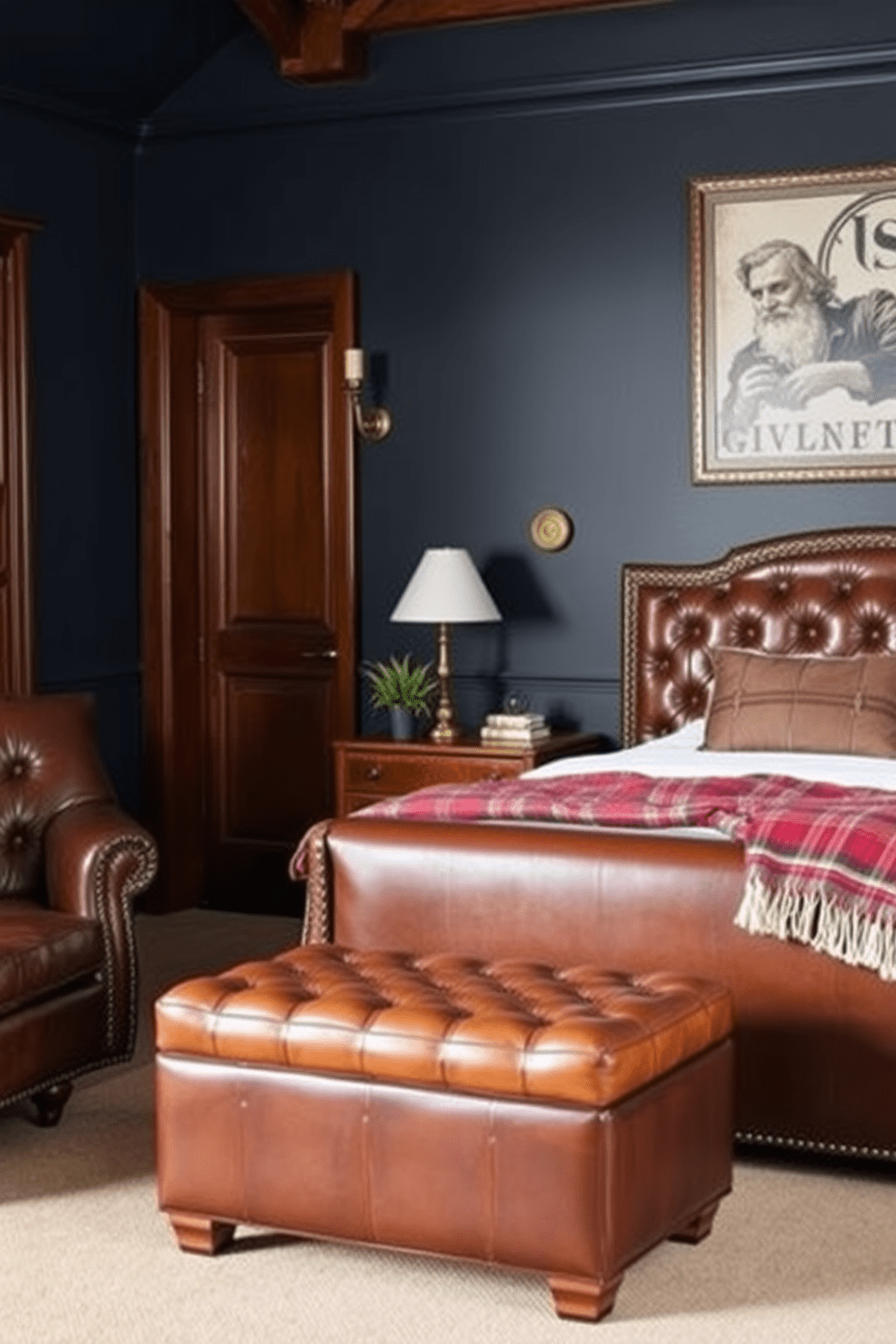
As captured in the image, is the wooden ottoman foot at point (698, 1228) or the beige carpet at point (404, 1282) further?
the wooden ottoman foot at point (698, 1228)

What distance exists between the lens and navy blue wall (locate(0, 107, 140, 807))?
7.12 m

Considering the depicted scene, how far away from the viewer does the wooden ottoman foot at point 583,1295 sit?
3736 mm

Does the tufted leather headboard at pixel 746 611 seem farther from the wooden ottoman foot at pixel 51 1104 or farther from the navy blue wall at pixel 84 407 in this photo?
the wooden ottoman foot at pixel 51 1104

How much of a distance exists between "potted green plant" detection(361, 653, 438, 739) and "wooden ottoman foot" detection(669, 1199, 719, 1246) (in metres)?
2.93

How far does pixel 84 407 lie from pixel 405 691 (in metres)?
1.42

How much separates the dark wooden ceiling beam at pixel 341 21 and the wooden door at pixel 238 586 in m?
0.72

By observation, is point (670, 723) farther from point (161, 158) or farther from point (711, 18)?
point (161, 158)

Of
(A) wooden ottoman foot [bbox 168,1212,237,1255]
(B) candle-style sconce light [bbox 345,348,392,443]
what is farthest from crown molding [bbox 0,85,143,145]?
(A) wooden ottoman foot [bbox 168,1212,237,1255]

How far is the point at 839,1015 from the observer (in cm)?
Answer: 447

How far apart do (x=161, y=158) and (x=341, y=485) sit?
128cm

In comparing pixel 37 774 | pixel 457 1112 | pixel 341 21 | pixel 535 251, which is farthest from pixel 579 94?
pixel 457 1112

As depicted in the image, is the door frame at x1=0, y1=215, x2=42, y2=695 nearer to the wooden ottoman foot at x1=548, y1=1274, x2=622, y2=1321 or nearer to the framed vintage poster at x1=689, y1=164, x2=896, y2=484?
the framed vintage poster at x1=689, y1=164, x2=896, y2=484

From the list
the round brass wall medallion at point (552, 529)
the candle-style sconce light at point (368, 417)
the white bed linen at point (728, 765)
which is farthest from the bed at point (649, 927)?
the candle-style sconce light at point (368, 417)

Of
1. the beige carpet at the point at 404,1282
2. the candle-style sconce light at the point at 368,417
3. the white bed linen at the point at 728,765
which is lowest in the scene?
the beige carpet at the point at 404,1282
